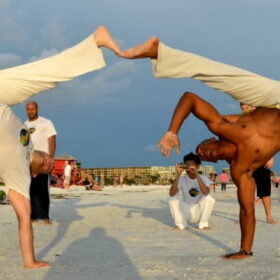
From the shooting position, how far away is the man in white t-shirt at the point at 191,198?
8328mm

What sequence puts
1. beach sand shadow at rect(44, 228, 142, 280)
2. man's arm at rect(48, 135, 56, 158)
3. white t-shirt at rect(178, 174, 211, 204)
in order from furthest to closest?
man's arm at rect(48, 135, 56, 158)
white t-shirt at rect(178, 174, 211, 204)
beach sand shadow at rect(44, 228, 142, 280)

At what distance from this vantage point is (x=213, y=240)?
705 cm

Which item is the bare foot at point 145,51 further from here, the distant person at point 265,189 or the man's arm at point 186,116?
the distant person at point 265,189

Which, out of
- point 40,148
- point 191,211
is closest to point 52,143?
point 40,148

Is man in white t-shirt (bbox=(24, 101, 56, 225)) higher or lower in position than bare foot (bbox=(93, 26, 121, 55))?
lower

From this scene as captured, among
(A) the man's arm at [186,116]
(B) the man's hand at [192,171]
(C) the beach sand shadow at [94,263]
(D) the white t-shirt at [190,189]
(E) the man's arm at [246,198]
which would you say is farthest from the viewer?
(D) the white t-shirt at [190,189]

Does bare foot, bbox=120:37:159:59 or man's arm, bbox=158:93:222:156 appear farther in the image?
bare foot, bbox=120:37:159:59

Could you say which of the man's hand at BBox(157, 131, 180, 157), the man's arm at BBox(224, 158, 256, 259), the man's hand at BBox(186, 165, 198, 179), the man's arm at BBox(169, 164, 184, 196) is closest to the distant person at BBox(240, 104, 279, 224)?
the man's hand at BBox(186, 165, 198, 179)

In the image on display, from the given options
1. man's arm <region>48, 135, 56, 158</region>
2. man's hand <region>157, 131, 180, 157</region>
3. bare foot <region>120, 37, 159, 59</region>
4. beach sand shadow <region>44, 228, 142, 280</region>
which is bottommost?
beach sand shadow <region>44, 228, 142, 280</region>

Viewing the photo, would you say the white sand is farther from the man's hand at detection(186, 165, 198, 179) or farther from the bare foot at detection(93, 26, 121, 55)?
the bare foot at detection(93, 26, 121, 55)

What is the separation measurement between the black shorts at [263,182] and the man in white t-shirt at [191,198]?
137cm

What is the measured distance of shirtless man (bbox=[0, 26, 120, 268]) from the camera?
186 inches

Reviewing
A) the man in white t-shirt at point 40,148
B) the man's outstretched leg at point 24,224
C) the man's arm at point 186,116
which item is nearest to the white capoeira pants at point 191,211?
the man in white t-shirt at point 40,148

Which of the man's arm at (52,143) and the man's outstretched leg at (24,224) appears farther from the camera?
the man's arm at (52,143)
